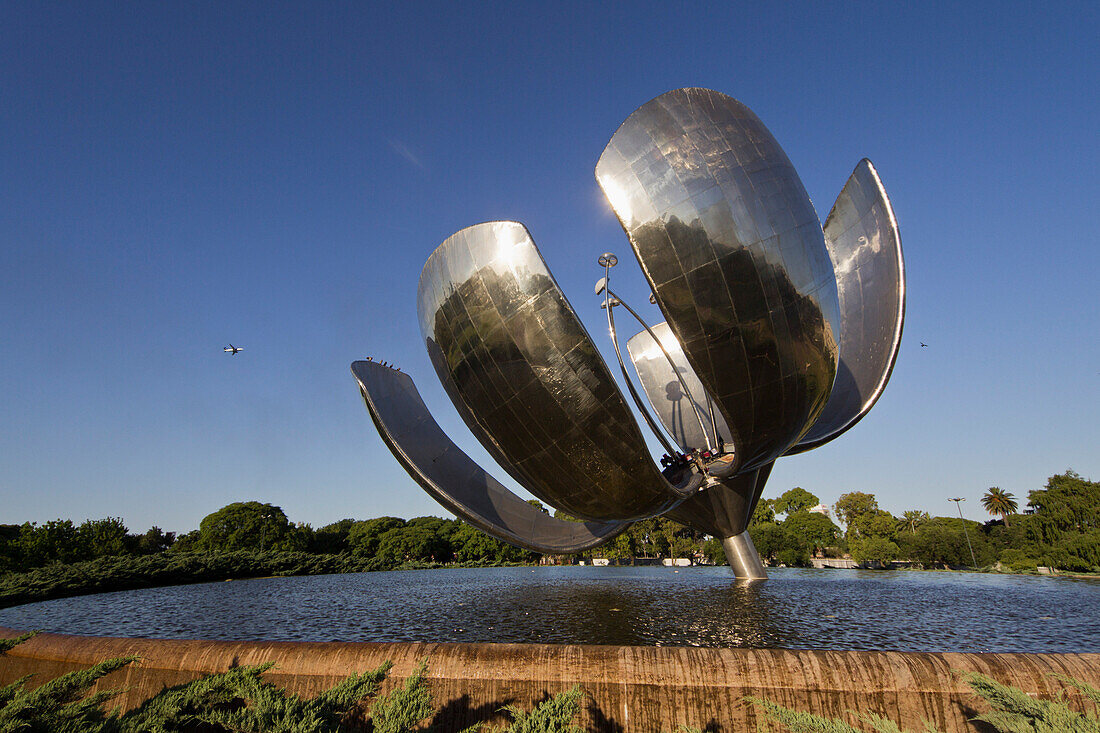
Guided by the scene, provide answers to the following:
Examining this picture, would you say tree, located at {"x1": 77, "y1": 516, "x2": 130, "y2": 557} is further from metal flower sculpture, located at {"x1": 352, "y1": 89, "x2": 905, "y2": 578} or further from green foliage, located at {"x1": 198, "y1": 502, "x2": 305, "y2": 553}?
metal flower sculpture, located at {"x1": 352, "y1": 89, "x2": 905, "y2": 578}

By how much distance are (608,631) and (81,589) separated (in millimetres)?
20867

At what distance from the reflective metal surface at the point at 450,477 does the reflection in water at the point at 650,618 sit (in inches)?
53.3

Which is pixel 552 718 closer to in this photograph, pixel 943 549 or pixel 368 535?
pixel 943 549

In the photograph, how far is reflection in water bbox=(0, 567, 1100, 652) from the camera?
6.71 meters

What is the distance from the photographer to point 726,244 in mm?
6797

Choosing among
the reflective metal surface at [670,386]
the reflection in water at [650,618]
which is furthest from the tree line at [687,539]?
the reflection in water at [650,618]

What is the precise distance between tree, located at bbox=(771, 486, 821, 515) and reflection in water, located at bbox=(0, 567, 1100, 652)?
47.9 m

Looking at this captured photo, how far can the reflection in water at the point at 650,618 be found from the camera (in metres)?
6.71

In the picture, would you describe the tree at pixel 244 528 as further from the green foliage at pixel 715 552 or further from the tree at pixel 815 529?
the tree at pixel 815 529

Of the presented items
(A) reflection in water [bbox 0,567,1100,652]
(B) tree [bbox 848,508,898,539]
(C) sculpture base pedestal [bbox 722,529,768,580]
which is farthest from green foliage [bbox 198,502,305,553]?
(B) tree [bbox 848,508,898,539]

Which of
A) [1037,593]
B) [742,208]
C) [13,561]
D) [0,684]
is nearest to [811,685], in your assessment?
[742,208]

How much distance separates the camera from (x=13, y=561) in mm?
27969

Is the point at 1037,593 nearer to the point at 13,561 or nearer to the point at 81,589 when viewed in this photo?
→ the point at 81,589

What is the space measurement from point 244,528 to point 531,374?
1857 inches
